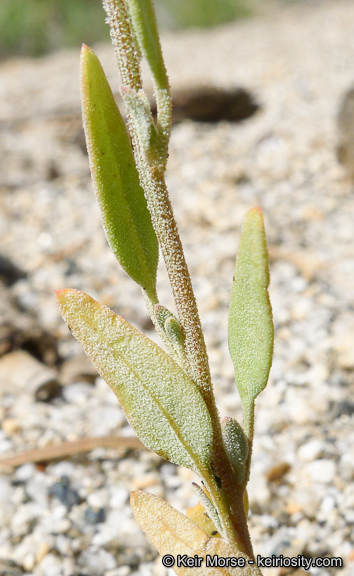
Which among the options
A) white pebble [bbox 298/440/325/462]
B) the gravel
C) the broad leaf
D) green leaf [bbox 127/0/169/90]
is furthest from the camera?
white pebble [bbox 298/440/325/462]

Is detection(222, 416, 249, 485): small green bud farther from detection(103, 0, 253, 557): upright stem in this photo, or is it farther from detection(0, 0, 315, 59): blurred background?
detection(0, 0, 315, 59): blurred background

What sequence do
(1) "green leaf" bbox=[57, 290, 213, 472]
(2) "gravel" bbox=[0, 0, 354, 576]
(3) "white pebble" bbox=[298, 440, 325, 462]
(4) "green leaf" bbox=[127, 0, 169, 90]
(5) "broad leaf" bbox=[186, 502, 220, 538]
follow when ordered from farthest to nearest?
1. (3) "white pebble" bbox=[298, 440, 325, 462]
2. (2) "gravel" bbox=[0, 0, 354, 576]
3. (5) "broad leaf" bbox=[186, 502, 220, 538]
4. (1) "green leaf" bbox=[57, 290, 213, 472]
5. (4) "green leaf" bbox=[127, 0, 169, 90]

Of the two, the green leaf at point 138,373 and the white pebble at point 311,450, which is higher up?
the green leaf at point 138,373

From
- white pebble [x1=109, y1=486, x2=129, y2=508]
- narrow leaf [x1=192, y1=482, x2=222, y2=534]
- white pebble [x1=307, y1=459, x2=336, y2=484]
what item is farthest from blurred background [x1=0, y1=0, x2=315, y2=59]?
narrow leaf [x1=192, y1=482, x2=222, y2=534]

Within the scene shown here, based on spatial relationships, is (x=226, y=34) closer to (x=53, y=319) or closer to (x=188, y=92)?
(x=188, y=92)

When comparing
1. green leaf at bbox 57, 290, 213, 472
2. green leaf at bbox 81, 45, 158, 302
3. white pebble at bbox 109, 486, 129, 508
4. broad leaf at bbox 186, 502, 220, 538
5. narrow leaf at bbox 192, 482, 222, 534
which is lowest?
white pebble at bbox 109, 486, 129, 508

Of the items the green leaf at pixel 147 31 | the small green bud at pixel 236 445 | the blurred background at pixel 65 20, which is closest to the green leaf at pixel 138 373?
the small green bud at pixel 236 445

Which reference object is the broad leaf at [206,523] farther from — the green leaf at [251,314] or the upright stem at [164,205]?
the green leaf at [251,314]
